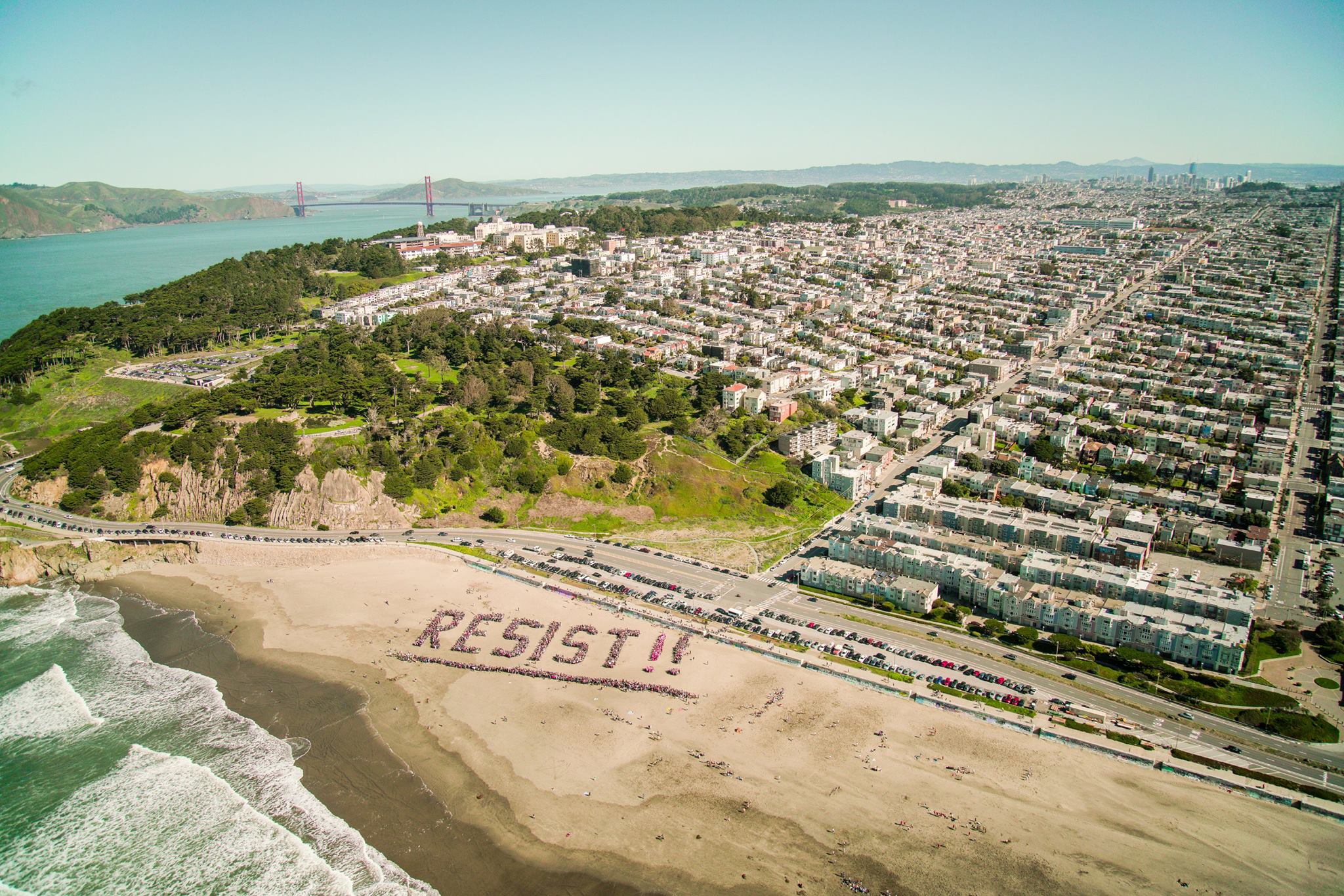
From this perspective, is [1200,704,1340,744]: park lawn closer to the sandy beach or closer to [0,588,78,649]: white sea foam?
the sandy beach

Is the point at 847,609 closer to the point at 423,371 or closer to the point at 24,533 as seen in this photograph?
the point at 423,371

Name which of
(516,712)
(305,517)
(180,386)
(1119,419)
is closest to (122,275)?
(180,386)

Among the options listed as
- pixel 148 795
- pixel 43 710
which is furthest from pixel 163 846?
pixel 43 710

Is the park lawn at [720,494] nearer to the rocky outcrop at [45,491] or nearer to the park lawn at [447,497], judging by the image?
the park lawn at [447,497]

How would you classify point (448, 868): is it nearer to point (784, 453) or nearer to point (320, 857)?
point (320, 857)

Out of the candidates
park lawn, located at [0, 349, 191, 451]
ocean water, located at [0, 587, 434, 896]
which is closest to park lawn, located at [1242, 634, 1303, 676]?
ocean water, located at [0, 587, 434, 896]

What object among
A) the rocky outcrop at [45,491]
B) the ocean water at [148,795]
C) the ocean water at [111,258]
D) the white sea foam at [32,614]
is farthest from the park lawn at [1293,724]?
the ocean water at [111,258]

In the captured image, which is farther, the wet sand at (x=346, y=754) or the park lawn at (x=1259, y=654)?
the park lawn at (x=1259, y=654)
